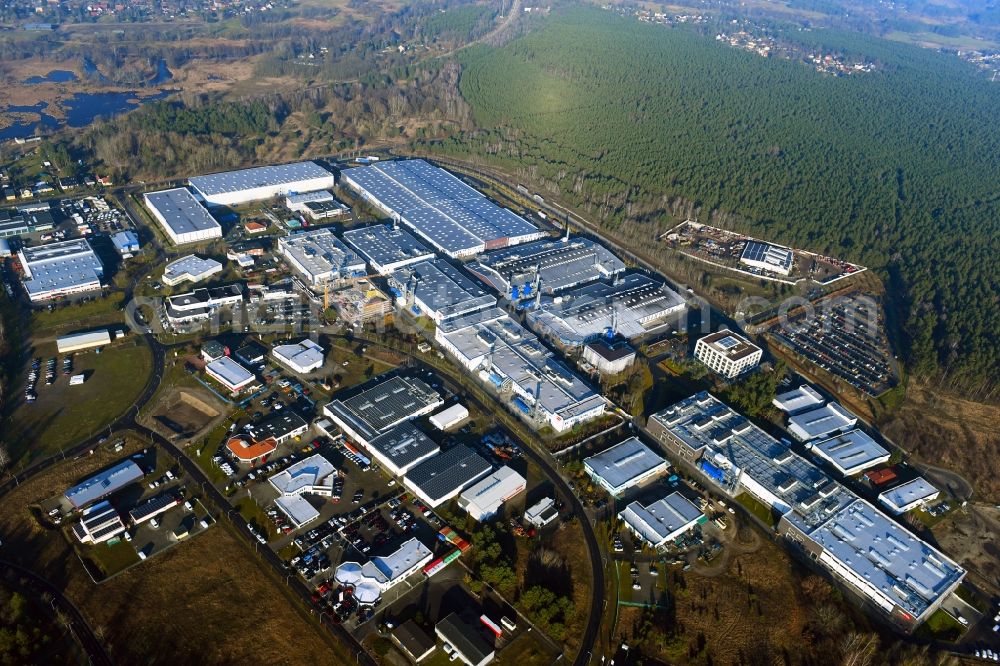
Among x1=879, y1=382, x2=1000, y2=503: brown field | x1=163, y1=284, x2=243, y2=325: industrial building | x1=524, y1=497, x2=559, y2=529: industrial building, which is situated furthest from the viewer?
x1=163, y1=284, x2=243, y2=325: industrial building

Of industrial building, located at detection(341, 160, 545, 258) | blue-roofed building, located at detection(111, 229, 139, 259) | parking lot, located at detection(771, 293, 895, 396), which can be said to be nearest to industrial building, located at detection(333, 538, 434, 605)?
industrial building, located at detection(341, 160, 545, 258)

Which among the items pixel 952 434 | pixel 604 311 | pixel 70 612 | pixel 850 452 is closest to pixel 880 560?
pixel 850 452

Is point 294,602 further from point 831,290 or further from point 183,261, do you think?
point 831,290

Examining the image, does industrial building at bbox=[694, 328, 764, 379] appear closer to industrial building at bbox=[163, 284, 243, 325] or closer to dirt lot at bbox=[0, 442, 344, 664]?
dirt lot at bbox=[0, 442, 344, 664]

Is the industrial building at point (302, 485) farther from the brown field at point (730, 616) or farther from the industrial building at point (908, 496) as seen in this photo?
the industrial building at point (908, 496)

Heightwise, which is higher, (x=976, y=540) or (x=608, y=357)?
(x=608, y=357)

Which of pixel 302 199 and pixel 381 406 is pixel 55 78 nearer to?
pixel 302 199
